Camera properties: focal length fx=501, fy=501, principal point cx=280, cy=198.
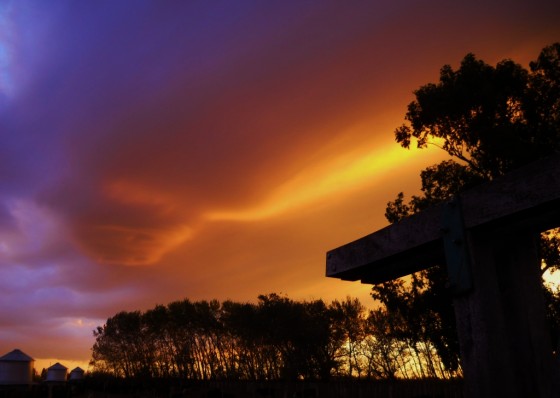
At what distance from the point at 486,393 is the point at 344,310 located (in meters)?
55.5

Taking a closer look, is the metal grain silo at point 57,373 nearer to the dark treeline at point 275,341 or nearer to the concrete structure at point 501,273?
the dark treeline at point 275,341

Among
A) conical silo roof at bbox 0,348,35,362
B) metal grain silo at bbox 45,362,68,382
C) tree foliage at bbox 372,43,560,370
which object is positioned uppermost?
tree foliage at bbox 372,43,560,370

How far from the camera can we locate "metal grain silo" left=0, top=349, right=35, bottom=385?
149 ft

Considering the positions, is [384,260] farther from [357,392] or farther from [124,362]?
[124,362]

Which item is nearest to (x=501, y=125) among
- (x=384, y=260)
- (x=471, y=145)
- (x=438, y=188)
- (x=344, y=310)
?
(x=471, y=145)

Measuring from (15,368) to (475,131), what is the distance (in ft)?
149

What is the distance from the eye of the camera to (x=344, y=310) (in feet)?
185

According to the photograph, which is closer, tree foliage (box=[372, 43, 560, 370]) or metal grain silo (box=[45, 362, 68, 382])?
tree foliage (box=[372, 43, 560, 370])

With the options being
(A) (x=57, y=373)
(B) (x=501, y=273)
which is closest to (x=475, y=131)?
(B) (x=501, y=273)

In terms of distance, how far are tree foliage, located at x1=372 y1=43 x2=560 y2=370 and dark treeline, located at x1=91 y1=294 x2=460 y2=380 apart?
66.9 ft

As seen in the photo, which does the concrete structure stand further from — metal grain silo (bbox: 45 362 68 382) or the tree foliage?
metal grain silo (bbox: 45 362 68 382)

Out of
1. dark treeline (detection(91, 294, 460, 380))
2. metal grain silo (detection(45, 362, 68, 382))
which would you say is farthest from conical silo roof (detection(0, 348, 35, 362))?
dark treeline (detection(91, 294, 460, 380))

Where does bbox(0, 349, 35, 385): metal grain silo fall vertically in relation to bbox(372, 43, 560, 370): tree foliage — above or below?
below

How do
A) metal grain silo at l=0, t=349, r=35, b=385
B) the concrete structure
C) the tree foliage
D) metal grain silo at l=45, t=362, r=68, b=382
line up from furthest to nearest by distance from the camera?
metal grain silo at l=45, t=362, r=68, b=382
metal grain silo at l=0, t=349, r=35, b=385
the tree foliage
the concrete structure
